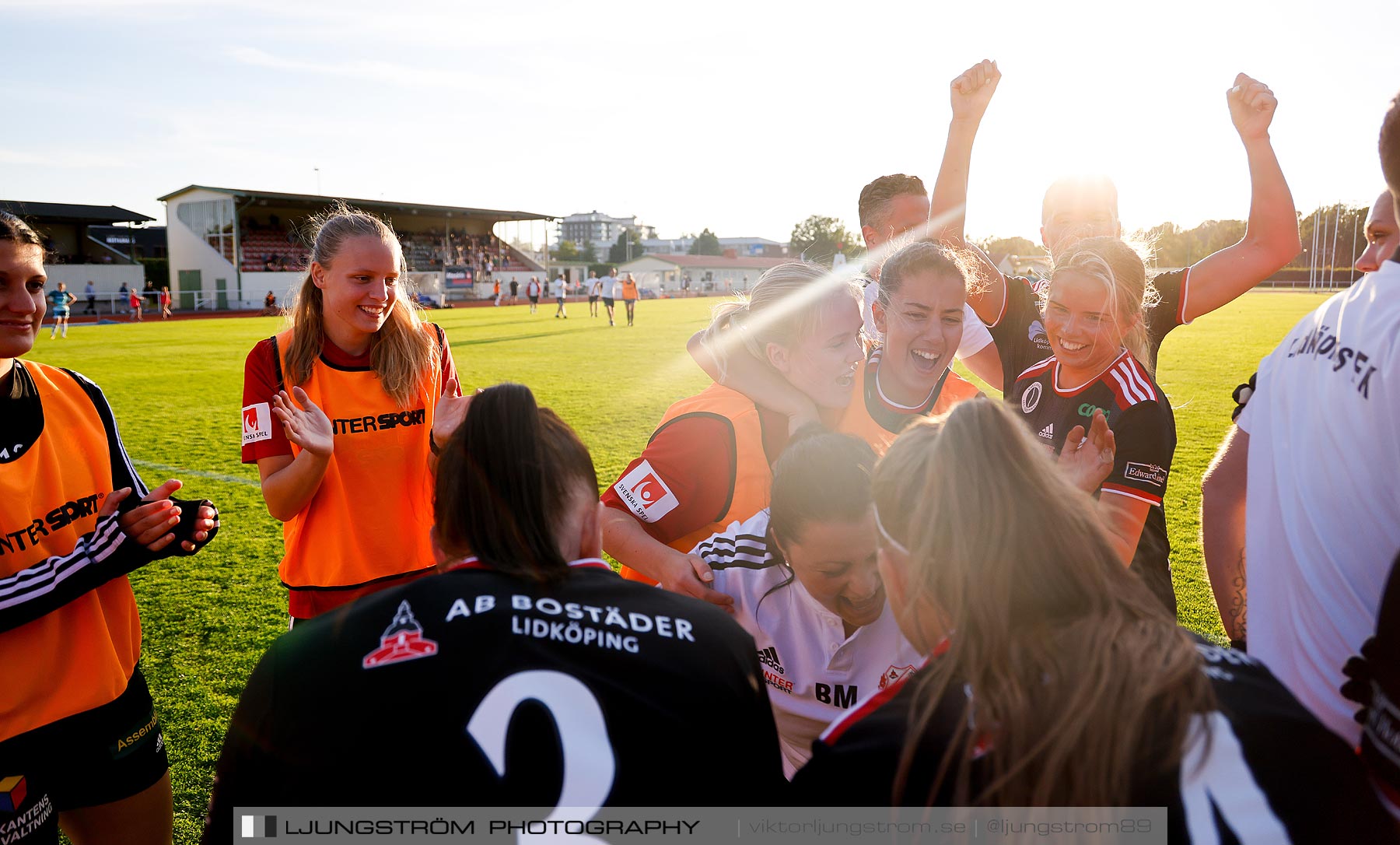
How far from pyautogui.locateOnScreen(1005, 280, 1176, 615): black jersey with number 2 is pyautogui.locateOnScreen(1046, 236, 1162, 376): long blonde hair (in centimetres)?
17

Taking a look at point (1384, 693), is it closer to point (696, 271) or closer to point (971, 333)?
point (971, 333)

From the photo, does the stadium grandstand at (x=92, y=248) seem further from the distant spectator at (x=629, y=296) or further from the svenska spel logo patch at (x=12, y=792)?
the svenska spel logo patch at (x=12, y=792)

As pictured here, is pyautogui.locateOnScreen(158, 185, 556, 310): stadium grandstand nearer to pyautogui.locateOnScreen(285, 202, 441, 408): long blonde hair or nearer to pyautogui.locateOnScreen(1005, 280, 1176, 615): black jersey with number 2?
pyautogui.locateOnScreen(285, 202, 441, 408): long blonde hair

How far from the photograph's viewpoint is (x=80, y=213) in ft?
168

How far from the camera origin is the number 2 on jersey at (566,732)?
1.28 metres

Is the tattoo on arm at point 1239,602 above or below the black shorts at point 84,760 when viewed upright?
above

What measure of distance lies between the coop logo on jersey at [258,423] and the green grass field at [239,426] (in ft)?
4.75

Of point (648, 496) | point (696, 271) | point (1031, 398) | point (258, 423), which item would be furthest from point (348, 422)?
point (696, 271)

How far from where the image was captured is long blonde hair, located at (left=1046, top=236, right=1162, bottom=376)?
9.21ft

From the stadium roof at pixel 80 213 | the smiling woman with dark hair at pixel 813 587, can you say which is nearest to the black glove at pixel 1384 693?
the smiling woman with dark hair at pixel 813 587

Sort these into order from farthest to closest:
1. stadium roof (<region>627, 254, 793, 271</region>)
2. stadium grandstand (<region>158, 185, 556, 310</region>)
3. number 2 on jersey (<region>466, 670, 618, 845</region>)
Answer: stadium roof (<region>627, 254, 793, 271</region>), stadium grandstand (<region>158, 185, 556, 310</region>), number 2 on jersey (<region>466, 670, 618, 845</region>)

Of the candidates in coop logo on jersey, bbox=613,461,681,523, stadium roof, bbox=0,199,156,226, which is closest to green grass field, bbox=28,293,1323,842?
coop logo on jersey, bbox=613,461,681,523

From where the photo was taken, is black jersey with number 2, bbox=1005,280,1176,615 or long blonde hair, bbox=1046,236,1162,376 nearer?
black jersey with number 2, bbox=1005,280,1176,615

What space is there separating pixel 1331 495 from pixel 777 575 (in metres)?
1.15
